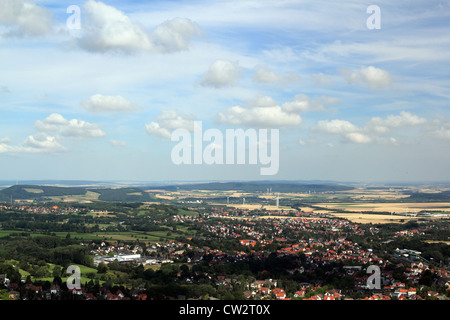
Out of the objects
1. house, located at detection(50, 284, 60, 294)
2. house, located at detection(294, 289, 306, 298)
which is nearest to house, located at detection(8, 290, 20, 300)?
house, located at detection(50, 284, 60, 294)

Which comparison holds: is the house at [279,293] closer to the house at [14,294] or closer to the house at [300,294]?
the house at [300,294]

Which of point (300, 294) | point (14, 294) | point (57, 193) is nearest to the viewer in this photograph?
point (14, 294)

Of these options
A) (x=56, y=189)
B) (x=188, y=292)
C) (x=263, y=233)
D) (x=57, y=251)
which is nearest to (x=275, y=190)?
(x=56, y=189)

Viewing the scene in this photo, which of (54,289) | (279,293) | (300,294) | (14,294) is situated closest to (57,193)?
(54,289)

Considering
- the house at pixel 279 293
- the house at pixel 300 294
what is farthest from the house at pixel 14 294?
the house at pixel 300 294

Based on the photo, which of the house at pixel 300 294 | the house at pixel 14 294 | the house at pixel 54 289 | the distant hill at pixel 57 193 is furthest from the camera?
the distant hill at pixel 57 193

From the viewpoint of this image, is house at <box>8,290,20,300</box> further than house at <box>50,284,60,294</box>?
No

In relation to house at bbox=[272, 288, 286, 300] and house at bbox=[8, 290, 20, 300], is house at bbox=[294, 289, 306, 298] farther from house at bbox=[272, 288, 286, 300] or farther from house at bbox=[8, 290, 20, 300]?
house at bbox=[8, 290, 20, 300]

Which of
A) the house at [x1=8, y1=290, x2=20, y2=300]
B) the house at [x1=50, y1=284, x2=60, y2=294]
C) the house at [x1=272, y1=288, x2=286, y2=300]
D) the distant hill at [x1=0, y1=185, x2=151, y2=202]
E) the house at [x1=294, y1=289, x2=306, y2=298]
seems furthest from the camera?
the distant hill at [x1=0, y1=185, x2=151, y2=202]

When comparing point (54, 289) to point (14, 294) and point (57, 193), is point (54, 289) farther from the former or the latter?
point (57, 193)
